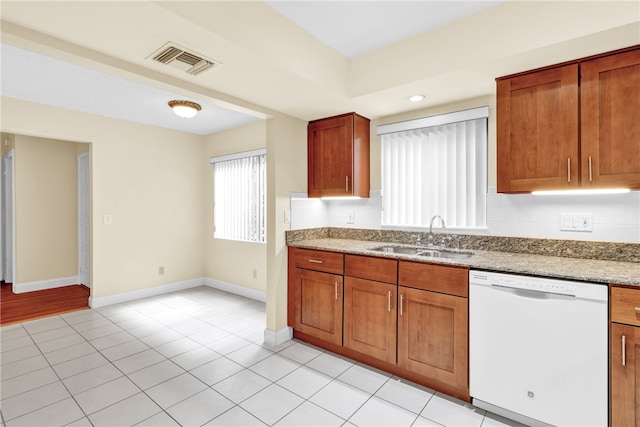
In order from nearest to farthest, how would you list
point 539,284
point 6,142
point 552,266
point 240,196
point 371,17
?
point 539,284 < point 552,266 < point 371,17 < point 240,196 < point 6,142

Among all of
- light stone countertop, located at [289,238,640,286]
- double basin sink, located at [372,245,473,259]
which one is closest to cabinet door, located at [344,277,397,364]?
light stone countertop, located at [289,238,640,286]

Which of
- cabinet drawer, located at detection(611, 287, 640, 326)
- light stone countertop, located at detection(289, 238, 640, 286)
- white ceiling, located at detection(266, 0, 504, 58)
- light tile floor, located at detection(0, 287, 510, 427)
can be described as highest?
white ceiling, located at detection(266, 0, 504, 58)

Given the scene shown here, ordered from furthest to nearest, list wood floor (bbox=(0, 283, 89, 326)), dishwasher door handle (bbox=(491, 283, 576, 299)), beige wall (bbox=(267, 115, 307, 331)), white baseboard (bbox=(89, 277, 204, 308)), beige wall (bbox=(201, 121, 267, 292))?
beige wall (bbox=(201, 121, 267, 292)), white baseboard (bbox=(89, 277, 204, 308)), wood floor (bbox=(0, 283, 89, 326)), beige wall (bbox=(267, 115, 307, 331)), dishwasher door handle (bbox=(491, 283, 576, 299))

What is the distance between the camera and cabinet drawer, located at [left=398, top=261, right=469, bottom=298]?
2.01 meters

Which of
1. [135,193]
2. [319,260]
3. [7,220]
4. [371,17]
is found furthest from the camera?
[7,220]

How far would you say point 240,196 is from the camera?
450 centimetres

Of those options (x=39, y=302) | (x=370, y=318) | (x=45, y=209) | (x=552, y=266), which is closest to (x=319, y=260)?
(x=370, y=318)

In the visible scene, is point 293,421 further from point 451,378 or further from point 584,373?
point 584,373

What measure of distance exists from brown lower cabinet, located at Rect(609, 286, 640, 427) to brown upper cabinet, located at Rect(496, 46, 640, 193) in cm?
70

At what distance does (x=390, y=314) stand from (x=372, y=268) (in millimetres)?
364

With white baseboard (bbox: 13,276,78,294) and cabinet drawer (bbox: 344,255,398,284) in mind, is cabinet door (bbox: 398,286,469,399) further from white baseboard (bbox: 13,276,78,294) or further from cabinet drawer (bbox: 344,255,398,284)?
white baseboard (bbox: 13,276,78,294)

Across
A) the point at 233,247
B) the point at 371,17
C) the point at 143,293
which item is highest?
the point at 371,17

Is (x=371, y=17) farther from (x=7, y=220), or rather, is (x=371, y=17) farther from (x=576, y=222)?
(x=7, y=220)

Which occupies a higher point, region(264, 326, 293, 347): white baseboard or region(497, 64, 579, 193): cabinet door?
region(497, 64, 579, 193): cabinet door
